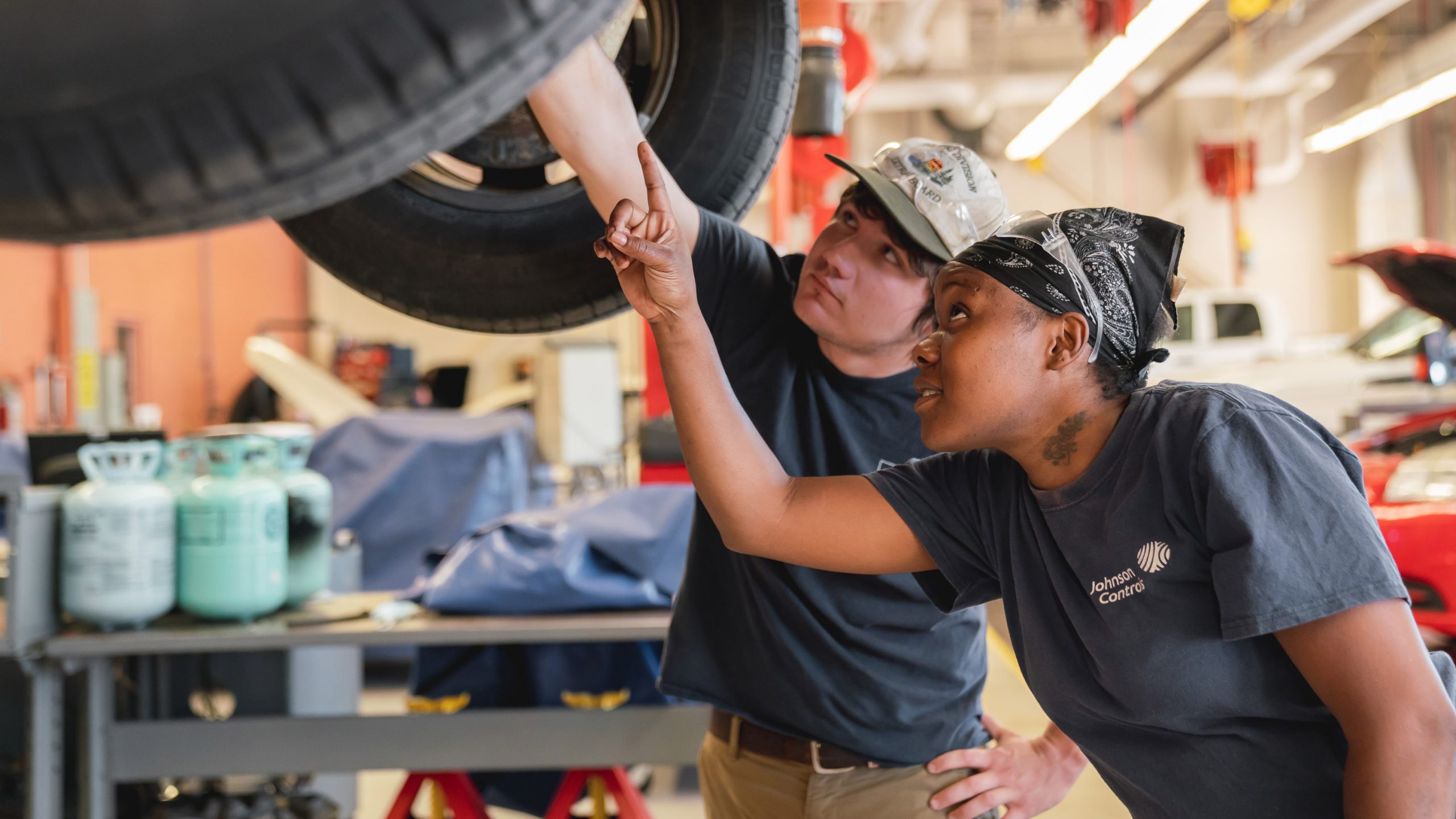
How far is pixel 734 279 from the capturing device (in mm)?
1283

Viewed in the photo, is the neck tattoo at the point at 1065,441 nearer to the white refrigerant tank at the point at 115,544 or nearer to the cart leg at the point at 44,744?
the white refrigerant tank at the point at 115,544

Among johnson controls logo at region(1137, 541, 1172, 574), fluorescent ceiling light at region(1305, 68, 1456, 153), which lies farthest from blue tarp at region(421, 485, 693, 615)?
fluorescent ceiling light at region(1305, 68, 1456, 153)

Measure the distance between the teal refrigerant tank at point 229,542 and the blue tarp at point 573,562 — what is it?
34 centimetres

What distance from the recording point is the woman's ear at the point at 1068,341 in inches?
37.4

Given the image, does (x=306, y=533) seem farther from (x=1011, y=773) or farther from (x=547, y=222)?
(x=1011, y=773)

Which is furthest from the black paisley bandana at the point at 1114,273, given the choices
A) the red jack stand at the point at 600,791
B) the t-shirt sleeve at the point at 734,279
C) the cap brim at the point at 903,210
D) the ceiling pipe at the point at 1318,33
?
the ceiling pipe at the point at 1318,33

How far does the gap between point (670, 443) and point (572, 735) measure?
74.7 inches

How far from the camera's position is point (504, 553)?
238 cm

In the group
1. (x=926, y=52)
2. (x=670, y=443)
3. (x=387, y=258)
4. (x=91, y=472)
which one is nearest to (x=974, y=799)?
(x=387, y=258)

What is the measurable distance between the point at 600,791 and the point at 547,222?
61.7 inches

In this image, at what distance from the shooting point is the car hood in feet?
8.93

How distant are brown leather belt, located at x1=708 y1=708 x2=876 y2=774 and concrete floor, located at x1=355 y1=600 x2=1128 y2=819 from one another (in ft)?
0.27

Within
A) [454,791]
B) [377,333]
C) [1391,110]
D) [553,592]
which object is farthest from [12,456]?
[1391,110]

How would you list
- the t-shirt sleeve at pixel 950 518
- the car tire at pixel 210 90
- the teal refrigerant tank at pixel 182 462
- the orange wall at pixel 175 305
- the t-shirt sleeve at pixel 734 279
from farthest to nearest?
the orange wall at pixel 175 305, the teal refrigerant tank at pixel 182 462, the t-shirt sleeve at pixel 734 279, the t-shirt sleeve at pixel 950 518, the car tire at pixel 210 90
